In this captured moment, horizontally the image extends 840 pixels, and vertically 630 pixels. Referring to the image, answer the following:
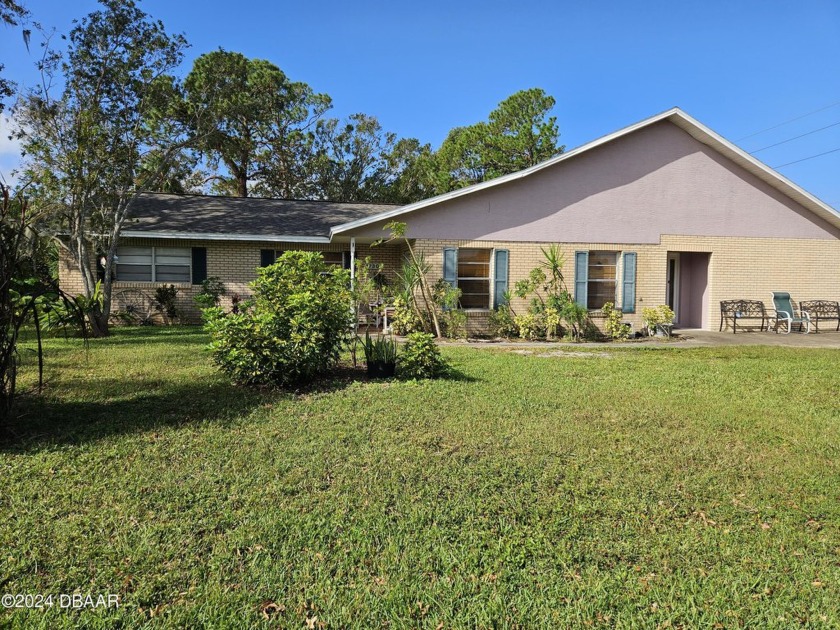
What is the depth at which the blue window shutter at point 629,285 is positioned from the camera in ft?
47.4

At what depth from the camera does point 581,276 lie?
1443 centimetres

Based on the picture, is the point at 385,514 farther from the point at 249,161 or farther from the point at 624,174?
the point at 249,161

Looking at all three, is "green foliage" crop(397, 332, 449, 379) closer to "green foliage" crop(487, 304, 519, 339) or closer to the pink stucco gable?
"green foliage" crop(487, 304, 519, 339)

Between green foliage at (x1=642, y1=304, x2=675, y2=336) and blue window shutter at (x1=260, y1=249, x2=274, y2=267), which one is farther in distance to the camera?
blue window shutter at (x1=260, y1=249, x2=274, y2=267)

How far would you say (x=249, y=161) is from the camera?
30.0 metres

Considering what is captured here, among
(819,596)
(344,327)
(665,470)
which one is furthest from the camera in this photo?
(344,327)

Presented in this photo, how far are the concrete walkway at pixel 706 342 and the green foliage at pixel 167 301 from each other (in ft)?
28.5

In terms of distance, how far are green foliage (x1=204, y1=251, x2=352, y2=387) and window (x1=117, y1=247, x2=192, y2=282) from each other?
10.1 meters

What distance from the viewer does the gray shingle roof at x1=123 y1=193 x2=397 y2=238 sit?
15469 mm

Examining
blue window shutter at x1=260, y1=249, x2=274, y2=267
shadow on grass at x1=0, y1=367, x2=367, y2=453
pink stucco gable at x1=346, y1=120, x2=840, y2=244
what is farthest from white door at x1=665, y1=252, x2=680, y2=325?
shadow on grass at x1=0, y1=367, x2=367, y2=453

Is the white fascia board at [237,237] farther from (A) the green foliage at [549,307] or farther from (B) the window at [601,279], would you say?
(B) the window at [601,279]

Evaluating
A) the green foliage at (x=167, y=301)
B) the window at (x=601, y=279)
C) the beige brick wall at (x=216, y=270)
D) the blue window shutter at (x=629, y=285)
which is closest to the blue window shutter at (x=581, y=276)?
the window at (x=601, y=279)

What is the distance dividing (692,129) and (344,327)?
487 inches

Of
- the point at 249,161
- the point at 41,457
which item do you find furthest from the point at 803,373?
the point at 249,161
